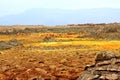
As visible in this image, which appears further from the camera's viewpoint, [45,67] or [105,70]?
[45,67]

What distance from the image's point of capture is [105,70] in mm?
21375

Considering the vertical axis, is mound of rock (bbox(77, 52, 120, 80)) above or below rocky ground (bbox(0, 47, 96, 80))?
above

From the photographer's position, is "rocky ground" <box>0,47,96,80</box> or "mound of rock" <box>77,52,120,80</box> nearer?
"mound of rock" <box>77,52,120,80</box>

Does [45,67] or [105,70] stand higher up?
[105,70]

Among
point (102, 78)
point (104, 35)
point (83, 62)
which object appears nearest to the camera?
point (102, 78)

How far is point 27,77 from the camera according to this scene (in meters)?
25.6

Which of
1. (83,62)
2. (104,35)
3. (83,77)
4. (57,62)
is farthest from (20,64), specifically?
(104,35)

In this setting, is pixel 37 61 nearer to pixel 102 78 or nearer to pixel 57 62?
pixel 57 62

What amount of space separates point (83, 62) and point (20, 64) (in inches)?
172

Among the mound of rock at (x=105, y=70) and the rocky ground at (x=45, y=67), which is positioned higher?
the mound of rock at (x=105, y=70)

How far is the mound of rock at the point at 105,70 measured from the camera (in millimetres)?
20641

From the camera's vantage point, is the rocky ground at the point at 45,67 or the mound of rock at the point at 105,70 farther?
the rocky ground at the point at 45,67

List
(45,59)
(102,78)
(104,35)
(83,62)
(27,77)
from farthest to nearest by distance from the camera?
(104,35) < (45,59) < (83,62) < (27,77) < (102,78)

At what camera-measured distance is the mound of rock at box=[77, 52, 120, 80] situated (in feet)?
67.7
